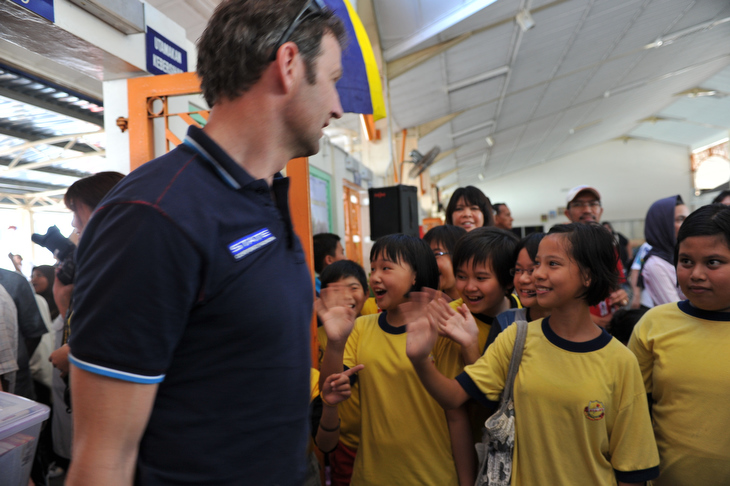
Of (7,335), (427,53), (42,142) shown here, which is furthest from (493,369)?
(427,53)

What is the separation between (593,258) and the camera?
5.07 ft

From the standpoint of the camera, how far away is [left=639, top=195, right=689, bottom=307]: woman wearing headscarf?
9.55 feet

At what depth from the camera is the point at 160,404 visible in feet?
2.12

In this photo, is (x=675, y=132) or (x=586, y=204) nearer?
(x=586, y=204)

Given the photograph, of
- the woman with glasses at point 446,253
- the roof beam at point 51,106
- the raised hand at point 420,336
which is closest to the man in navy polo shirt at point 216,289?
the raised hand at point 420,336

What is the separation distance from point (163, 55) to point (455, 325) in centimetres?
221

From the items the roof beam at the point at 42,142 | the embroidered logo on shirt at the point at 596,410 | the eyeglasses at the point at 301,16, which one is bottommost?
the embroidered logo on shirt at the point at 596,410

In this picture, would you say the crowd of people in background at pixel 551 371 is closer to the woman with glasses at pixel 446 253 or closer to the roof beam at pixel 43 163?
the woman with glasses at pixel 446 253

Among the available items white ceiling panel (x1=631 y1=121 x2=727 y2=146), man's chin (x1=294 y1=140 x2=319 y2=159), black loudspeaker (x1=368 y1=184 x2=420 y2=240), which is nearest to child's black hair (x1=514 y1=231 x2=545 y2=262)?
man's chin (x1=294 y1=140 x2=319 y2=159)

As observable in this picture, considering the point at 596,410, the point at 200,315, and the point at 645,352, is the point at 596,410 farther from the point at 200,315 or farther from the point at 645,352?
the point at 200,315

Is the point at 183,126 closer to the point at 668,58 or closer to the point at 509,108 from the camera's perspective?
the point at 509,108

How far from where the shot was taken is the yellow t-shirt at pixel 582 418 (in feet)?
4.41

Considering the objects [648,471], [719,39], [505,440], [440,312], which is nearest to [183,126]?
[440,312]

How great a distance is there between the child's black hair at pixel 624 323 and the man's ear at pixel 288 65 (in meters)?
2.10
